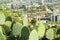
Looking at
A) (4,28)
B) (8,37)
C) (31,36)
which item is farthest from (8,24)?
(31,36)

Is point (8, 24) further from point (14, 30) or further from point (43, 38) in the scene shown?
point (43, 38)

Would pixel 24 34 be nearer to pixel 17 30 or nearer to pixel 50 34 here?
pixel 17 30

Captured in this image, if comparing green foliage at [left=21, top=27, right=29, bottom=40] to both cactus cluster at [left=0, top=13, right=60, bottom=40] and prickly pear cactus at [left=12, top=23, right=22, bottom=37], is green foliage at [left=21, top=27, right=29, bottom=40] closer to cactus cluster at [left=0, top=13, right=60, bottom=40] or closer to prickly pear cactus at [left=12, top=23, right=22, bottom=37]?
cactus cluster at [left=0, top=13, right=60, bottom=40]

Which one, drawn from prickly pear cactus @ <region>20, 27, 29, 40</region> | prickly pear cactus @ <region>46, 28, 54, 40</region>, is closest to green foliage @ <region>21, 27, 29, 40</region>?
prickly pear cactus @ <region>20, 27, 29, 40</region>

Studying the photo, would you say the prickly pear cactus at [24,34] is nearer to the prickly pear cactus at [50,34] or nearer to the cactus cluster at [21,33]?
the cactus cluster at [21,33]

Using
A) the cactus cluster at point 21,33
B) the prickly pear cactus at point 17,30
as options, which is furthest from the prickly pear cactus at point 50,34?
the prickly pear cactus at point 17,30

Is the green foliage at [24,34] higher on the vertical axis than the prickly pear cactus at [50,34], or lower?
higher

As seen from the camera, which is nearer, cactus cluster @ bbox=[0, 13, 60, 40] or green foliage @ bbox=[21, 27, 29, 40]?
cactus cluster @ bbox=[0, 13, 60, 40]

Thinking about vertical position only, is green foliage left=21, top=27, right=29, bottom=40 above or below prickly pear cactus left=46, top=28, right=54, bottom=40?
above

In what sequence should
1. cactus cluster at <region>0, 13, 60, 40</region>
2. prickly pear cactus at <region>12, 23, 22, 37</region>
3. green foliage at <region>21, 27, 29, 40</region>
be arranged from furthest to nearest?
1. prickly pear cactus at <region>12, 23, 22, 37</region>
2. green foliage at <region>21, 27, 29, 40</region>
3. cactus cluster at <region>0, 13, 60, 40</region>

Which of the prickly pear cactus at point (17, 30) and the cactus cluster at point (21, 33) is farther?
the prickly pear cactus at point (17, 30)

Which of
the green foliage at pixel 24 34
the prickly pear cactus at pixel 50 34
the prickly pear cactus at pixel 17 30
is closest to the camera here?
the green foliage at pixel 24 34
